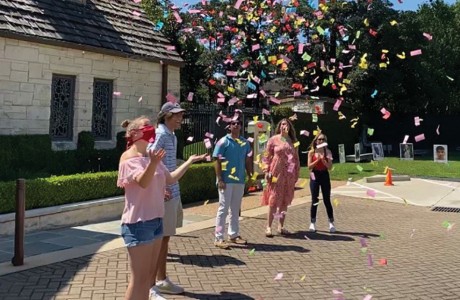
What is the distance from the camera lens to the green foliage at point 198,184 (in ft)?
39.0

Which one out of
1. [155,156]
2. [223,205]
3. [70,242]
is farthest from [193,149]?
[155,156]

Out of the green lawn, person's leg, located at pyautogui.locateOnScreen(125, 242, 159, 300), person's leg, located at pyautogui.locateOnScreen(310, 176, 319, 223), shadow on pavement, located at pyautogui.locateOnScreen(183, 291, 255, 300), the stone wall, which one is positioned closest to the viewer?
person's leg, located at pyautogui.locateOnScreen(125, 242, 159, 300)

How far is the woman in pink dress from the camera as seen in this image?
8.27m

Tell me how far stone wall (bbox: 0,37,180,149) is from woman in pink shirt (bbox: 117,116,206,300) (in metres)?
7.85

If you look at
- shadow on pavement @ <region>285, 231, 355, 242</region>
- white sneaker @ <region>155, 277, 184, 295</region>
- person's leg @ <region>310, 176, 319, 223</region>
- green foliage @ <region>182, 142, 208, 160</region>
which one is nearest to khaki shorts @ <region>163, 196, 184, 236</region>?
white sneaker @ <region>155, 277, 184, 295</region>

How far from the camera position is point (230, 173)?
7.32 m

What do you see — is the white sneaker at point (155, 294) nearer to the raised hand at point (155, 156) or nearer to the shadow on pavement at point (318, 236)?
the raised hand at point (155, 156)

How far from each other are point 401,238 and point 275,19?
251 inches

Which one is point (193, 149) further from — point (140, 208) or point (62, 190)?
point (140, 208)

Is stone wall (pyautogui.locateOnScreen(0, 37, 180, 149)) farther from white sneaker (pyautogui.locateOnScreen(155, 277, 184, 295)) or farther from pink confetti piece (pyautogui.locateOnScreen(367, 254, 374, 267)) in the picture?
pink confetti piece (pyautogui.locateOnScreen(367, 254, 374, 267))

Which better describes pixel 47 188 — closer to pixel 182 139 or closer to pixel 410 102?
pixel 182 139

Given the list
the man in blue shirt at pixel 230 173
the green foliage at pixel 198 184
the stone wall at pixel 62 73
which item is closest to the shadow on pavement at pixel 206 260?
the man in blue shirt at pixel 230 173

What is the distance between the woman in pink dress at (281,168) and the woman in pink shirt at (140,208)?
170 inches

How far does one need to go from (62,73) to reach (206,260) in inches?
286
